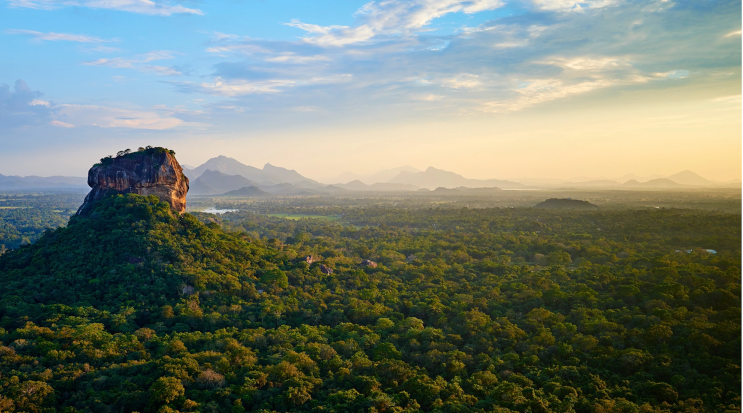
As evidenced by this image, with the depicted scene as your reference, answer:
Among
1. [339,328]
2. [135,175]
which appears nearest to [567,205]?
[339,328]

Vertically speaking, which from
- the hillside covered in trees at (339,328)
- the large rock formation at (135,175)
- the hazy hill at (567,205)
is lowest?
the hillside covered in trees at (339,328)

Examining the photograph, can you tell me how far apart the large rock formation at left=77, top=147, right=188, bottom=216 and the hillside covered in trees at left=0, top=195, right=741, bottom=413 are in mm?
2505

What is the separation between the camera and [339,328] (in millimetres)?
30047

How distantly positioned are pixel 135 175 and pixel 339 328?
33.2 m

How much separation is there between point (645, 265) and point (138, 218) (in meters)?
58.9

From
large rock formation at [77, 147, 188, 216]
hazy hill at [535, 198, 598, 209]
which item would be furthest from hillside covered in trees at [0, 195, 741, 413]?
hazy hill at [535, 198, 598, 209]

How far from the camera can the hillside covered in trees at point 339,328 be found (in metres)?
20.5

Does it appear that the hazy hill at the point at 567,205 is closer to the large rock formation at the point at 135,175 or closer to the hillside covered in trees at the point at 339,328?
the hillside covered in trees at the point at 339,328

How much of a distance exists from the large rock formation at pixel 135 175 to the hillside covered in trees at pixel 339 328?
2.51m

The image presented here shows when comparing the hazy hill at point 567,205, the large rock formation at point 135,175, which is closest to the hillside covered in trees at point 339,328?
the large rock formation at point 135,175

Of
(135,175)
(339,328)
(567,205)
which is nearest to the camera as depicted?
(339,328)

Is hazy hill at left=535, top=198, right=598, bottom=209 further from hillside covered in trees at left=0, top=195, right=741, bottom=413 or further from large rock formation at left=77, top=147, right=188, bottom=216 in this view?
large rock formation at left=77, top=147, right=188, bottom=216

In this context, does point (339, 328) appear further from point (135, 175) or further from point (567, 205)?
point (567, 205)

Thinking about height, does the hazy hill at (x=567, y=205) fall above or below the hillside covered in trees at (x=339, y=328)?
above
